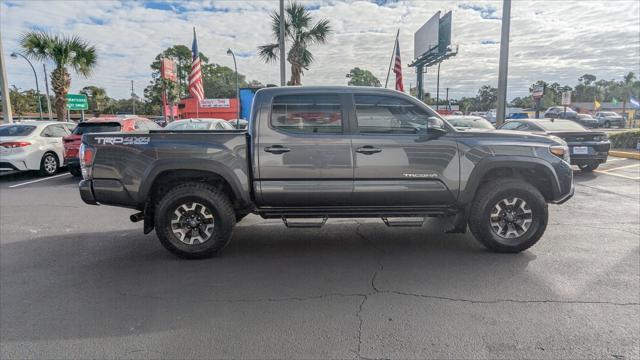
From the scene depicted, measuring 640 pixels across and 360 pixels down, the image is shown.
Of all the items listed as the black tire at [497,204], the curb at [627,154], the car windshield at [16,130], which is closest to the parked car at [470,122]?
the curb at [627,154]

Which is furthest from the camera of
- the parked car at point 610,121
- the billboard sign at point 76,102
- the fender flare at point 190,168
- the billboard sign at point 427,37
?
the parked car at point 610,121

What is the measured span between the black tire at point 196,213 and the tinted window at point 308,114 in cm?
109

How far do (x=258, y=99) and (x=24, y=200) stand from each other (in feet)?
21.2

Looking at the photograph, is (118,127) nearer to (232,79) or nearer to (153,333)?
(153,333)

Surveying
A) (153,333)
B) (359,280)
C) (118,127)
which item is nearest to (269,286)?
(359,280)

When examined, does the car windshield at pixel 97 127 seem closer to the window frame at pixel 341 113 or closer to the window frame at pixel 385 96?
the window frame at pixel 341 113

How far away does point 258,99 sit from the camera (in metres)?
4.76

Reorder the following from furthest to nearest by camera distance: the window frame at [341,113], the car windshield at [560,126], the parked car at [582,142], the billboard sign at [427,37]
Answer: the billboard sign at [427,37] < the car windshield at [560,126] < the parked car at [582,142] < the window frame at [341,113]

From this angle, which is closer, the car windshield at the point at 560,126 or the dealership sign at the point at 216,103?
the car windshield at the point at 560,126

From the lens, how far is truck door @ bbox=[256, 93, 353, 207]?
180 inches

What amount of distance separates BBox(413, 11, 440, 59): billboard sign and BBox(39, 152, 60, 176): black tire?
89.4 ft

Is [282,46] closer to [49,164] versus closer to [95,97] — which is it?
[49,164]

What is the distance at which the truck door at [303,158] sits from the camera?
4.57 m

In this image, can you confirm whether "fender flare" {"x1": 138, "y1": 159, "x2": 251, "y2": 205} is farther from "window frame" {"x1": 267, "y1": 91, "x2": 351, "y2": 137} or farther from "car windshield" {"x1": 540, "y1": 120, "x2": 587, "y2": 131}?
"car windshield" {"x1": 540, "y1": 120, "x2": 587, "y2": 131}
